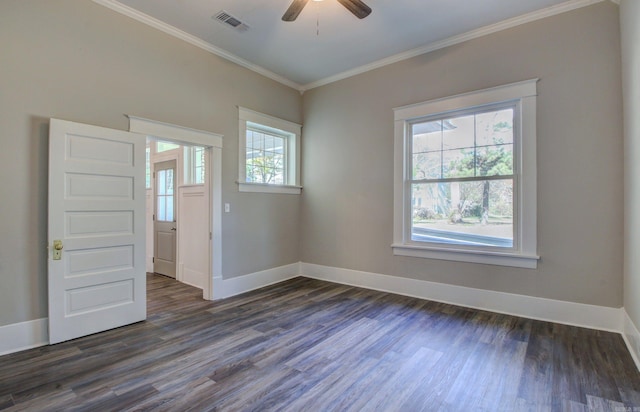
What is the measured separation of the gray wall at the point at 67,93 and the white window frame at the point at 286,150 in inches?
6.9

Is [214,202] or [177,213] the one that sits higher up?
[214,202]

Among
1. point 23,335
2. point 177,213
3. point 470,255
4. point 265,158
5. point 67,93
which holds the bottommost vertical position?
point 23,335

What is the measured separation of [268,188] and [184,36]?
224 centimetres

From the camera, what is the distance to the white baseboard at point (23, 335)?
2.61 metres

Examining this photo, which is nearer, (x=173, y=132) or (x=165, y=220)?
(x=173, y=132)

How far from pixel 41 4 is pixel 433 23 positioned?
3.87 meters

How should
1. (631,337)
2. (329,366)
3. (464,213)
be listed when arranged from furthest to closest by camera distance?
(464,213), (631,337), (329,366)

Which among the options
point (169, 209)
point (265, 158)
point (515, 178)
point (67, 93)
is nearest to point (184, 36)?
point (67, 93)

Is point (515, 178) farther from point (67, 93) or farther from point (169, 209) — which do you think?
point (169, 209)

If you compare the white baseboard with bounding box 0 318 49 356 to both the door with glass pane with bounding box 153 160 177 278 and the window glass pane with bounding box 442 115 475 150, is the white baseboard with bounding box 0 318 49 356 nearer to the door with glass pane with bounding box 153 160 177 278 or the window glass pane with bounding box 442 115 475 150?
the door with glass pane with bounding box 153 160 177 278

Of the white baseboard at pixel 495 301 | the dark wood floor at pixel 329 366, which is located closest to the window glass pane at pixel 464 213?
the white baseboard at pixel 495 301

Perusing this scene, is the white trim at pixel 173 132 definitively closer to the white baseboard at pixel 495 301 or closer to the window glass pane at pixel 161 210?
the window glass pane at pixel 161 210

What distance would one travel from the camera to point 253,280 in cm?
460

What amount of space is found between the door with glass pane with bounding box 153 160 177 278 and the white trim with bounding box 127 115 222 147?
161 centimetres
